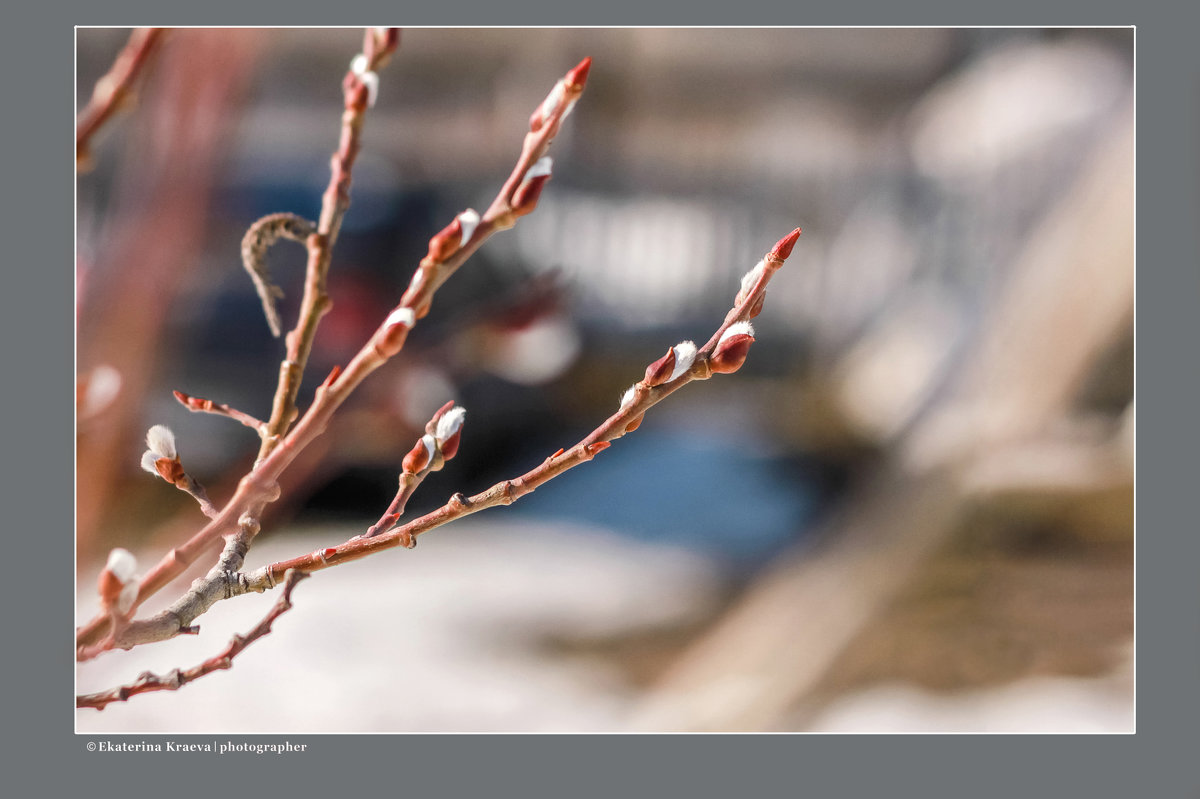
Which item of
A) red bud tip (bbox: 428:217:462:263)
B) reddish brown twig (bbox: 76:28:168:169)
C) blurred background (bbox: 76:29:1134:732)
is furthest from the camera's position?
blurred background (bbox: 76:29:1134:732)

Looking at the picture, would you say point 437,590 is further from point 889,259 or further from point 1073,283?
point 1073,283

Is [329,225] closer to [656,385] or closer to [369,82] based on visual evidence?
[369,82]

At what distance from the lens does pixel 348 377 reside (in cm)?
71

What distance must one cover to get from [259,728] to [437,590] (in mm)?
360

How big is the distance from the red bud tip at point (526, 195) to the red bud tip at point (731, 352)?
0.60 ft

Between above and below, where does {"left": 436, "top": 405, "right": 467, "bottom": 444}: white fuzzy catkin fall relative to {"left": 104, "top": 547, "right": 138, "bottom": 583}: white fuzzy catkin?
above

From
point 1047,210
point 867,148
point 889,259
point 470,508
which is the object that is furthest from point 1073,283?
point 470,508

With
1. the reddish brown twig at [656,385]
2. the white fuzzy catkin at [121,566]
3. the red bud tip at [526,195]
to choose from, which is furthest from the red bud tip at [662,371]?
the white fuzzy catkin at [121,566]

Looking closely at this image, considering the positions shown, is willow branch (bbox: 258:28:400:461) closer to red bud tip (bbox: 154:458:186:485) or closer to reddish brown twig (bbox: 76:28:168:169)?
red bud tip (bbox: 154:458:186:485)

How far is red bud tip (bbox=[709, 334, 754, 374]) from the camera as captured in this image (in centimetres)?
76

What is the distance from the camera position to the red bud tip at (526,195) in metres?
0.72

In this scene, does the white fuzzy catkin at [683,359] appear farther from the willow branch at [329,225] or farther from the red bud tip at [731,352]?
the willow branch at [329,225]

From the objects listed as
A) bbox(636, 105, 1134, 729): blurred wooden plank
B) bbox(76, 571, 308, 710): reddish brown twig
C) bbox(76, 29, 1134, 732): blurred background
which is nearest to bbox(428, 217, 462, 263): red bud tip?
bbox(76, 571, 308, 710): reddish brown twig

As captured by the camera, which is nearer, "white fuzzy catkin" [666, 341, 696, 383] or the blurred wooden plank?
"white fuzzy catkin" [666, 341, 696, 383]
